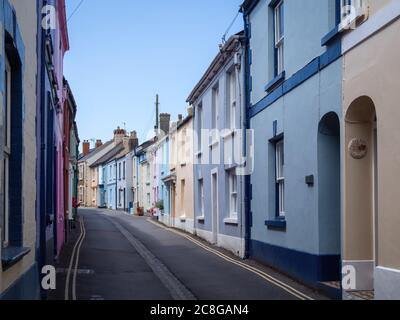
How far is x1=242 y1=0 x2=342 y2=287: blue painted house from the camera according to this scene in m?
10.3

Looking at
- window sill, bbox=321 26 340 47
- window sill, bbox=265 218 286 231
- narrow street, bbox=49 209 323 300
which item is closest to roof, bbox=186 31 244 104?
window sill, bbox=265 218 286 231

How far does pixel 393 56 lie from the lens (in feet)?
Result: 25.0

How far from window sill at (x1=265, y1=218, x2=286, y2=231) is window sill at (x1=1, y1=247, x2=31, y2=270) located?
6809 mm

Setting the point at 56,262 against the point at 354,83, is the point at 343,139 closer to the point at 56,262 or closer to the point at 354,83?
the point at 354,83

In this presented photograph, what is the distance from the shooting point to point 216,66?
62.8ft

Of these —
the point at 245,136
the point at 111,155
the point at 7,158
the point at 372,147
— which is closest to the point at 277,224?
the point at 245,136

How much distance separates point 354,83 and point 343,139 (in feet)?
3.12

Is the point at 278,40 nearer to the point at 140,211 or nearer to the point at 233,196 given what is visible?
Answer: the point at 233,196

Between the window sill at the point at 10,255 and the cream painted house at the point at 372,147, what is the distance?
181 inches

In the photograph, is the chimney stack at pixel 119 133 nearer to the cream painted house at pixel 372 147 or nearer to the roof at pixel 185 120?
the roof at pixel 185 120

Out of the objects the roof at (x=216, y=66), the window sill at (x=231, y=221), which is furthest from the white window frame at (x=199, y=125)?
the window sill at (x=231, y=221)

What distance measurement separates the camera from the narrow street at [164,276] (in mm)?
10422

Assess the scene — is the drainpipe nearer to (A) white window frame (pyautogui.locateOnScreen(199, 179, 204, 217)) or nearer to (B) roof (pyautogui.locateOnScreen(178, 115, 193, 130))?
(A) white window frame (pyautogui.locateOnScreen(199, 179, 204, 217))
